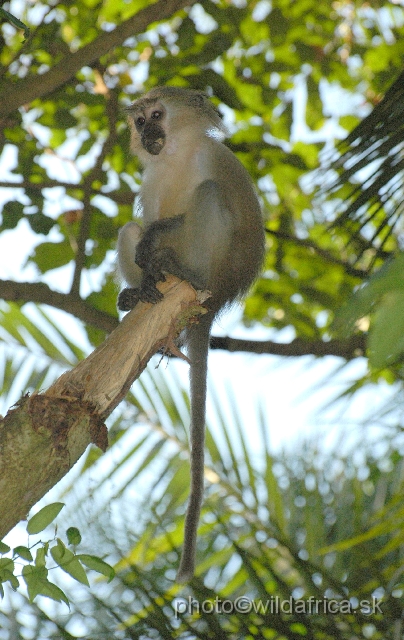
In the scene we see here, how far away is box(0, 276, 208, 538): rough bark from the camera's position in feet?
8.33

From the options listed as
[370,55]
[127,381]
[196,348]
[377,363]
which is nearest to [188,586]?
[127,381]

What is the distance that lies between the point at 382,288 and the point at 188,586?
303cm

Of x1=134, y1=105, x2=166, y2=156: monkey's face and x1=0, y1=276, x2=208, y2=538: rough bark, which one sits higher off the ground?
x1=134, y1=105, x2=166, y2=156: monkey's face

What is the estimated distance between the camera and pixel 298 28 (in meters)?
5.46

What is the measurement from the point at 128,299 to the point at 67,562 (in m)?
2.84

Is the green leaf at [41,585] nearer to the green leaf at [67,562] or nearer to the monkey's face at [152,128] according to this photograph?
the green leaf at [67,562]

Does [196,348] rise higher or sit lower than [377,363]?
higher

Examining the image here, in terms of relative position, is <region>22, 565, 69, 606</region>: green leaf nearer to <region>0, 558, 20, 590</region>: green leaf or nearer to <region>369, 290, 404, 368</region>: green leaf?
<region>0, 558, 20, 590</region>: green leaf

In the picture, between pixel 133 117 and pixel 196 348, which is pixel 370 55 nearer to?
pixel 133 117

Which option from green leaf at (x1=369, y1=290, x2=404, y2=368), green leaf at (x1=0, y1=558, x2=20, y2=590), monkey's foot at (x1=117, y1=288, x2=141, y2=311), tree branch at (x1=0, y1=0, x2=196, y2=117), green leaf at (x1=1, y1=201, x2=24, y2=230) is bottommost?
green leaf at (x1=369, y1=290, x2=404, y2=368)

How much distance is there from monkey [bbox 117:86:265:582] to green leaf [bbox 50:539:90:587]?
1.76m

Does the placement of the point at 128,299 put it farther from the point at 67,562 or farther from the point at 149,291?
the point at 67,562

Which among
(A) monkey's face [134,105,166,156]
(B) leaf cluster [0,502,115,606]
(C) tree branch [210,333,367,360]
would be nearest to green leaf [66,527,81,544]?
(B) leaf cluster [0,502,115,606]

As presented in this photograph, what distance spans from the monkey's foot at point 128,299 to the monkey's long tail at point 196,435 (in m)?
0.49
